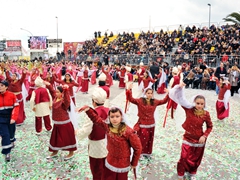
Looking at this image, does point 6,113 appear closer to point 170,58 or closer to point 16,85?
point 16,85

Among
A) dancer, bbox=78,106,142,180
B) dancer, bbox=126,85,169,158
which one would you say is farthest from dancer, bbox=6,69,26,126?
dancer, bbox=78,106,142,180

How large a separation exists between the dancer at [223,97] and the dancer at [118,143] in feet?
18.3

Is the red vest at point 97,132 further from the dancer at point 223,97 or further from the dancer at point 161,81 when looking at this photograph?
the dancer at point 161,81

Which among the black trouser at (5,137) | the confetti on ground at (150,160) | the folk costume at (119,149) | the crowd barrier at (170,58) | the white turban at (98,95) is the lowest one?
the confetti on ground at (150,160)

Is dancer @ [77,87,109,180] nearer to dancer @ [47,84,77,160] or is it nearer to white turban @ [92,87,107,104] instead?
white turban @ [92,87,107,104]

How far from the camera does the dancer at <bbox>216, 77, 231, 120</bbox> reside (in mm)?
7473

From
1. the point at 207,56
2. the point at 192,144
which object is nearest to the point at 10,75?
the point at 192,144

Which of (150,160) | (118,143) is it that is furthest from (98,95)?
(150,160)

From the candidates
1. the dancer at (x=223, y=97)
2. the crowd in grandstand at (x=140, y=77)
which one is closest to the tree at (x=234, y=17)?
the crowd in grandstand at (x=140, y=77)

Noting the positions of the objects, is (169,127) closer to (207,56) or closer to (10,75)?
(10,75)

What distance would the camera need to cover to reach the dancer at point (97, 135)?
3.33 meters

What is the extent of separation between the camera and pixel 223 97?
762 centimetres

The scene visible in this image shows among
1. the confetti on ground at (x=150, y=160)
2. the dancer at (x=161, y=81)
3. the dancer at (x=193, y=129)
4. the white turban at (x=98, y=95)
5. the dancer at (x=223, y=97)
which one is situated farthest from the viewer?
the dancer at (x=161, y=81)

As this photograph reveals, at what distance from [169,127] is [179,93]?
354 centimetres
